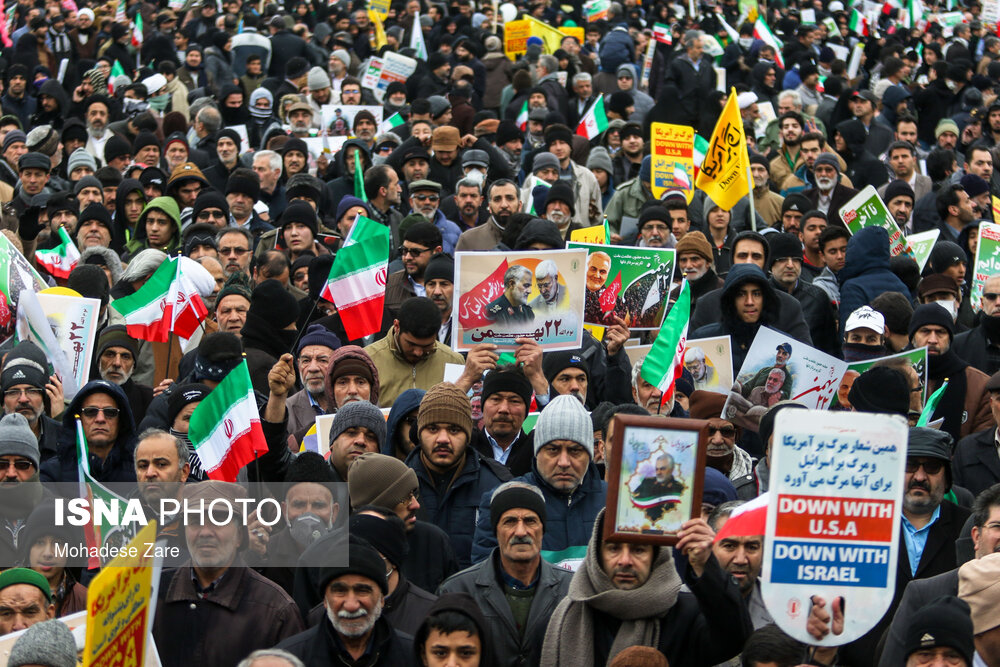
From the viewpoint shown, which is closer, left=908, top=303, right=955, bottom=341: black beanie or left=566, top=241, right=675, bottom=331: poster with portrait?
left=908, top=303, right=955, bottom=341: black beanie

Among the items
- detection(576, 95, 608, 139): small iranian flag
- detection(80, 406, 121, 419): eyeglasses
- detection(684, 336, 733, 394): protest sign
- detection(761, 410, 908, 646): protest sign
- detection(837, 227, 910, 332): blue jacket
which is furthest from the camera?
detection(576, 95, 608, 139): small iranian flag

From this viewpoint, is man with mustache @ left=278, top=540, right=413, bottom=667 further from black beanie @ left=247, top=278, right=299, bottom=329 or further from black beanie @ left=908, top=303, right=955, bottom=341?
black beanie @ left=908, top=303, right=955, bottom=341

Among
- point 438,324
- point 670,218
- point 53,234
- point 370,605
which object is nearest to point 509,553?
point 370,605

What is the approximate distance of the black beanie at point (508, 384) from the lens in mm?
8219

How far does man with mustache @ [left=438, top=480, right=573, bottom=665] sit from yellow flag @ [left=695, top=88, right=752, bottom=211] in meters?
6.14

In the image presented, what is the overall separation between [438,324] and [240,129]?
852cm

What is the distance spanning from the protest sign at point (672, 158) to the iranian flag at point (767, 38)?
26.0 ft

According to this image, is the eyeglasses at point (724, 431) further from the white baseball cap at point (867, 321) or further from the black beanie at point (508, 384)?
the white baseball cap at point (867, 321)

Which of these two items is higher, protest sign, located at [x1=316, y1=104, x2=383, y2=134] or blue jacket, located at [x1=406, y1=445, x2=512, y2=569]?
protest sign, located at [x1=316, y1=104, x2=383, y2=134]

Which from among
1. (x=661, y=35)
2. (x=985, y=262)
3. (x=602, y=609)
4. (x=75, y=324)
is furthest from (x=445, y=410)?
(x=661, y=35)

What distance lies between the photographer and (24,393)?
844cm

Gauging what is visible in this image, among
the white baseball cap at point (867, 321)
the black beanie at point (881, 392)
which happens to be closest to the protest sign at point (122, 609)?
the black beanie at point (881, 392)

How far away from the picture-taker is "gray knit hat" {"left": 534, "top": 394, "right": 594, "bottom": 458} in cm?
714

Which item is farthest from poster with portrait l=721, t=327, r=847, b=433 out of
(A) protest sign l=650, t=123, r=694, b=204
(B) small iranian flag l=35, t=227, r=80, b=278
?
(B) small iranian flag l=35, t=227, r=80, b=278
